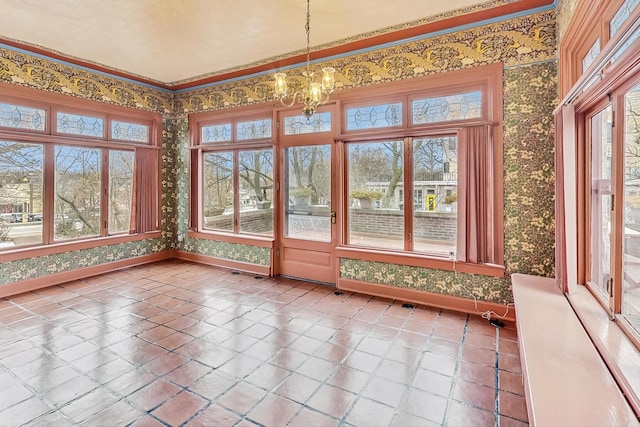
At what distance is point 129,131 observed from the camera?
5680 mm

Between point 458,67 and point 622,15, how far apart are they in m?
1.87

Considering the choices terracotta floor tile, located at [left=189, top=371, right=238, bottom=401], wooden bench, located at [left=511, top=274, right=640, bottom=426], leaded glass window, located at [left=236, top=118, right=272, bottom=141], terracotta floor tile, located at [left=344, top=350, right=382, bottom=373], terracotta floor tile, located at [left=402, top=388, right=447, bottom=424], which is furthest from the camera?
leaded glass window, located at [left=236, top=118, right=272, bottom=141]

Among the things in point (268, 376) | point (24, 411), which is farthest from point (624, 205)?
point (24, 411)

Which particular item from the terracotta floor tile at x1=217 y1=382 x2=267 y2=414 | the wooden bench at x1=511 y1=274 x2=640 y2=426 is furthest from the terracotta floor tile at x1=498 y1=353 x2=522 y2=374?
the terracotta floor tile at x1=217 y1=382 x2=267 y2=414

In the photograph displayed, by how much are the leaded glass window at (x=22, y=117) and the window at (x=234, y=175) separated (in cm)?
216

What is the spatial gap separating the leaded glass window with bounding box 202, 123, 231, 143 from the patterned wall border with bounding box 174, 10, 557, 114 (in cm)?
104

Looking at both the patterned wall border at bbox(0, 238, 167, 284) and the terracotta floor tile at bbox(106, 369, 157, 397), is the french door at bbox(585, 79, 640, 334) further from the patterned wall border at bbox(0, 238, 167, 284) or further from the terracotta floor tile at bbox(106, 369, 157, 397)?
the patterned wall border at bbox(0, 238, 167, 284)

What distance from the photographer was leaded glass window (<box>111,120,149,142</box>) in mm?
5469

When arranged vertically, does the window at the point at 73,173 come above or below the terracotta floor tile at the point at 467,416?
above

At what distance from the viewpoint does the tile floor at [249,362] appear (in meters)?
2.13

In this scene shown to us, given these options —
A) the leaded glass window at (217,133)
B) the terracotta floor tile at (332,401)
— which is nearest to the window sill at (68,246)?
the leaded glass window at (217,133)

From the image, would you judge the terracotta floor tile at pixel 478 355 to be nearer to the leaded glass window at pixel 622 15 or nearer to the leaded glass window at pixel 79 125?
the leaded glass window at pixel 622 15

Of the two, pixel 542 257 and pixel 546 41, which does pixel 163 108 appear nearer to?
pixel 546 41

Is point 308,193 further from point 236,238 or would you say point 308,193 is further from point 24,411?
point 24,411
